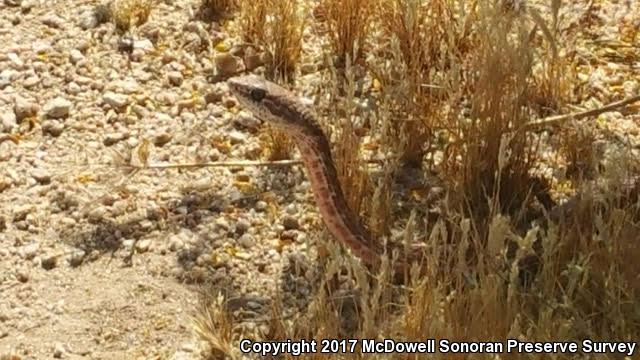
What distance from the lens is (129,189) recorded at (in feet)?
15.0

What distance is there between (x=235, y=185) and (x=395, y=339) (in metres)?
1.42

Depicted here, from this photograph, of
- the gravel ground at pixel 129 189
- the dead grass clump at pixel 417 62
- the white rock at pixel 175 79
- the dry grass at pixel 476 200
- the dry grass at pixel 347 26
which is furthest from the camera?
the white rock at pixel 175 79

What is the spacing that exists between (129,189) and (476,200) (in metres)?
1.40

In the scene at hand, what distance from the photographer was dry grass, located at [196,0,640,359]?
3.39m

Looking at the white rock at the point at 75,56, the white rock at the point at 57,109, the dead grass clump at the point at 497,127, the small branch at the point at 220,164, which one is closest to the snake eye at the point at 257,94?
the small branch at the point at 220,164

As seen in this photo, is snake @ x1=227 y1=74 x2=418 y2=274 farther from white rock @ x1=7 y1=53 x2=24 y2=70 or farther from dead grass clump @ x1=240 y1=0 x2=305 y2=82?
white rock @ x1=7 y1=53 x2=24 y2=70

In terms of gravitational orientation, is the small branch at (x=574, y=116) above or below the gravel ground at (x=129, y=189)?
above

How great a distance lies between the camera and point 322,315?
3.51 meters

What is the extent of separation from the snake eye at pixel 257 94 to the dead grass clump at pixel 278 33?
877 millimetres

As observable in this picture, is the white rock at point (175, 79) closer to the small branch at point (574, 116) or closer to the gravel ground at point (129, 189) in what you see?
the gravel ground at point (129, 189)

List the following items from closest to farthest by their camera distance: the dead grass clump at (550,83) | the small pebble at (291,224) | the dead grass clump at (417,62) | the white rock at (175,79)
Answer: the small pebble at (291,224) < the dead grass clump at (417,62) < the dead grass clump at (550,83) < the white rock at (175,79)

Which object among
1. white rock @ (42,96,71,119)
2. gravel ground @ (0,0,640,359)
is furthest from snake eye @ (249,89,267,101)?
white rock @ (42,96,71,119)

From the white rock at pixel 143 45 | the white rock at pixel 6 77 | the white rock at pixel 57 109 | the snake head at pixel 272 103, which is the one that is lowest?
the white rock at pixel 57 109

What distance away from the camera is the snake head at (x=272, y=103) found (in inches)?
160
